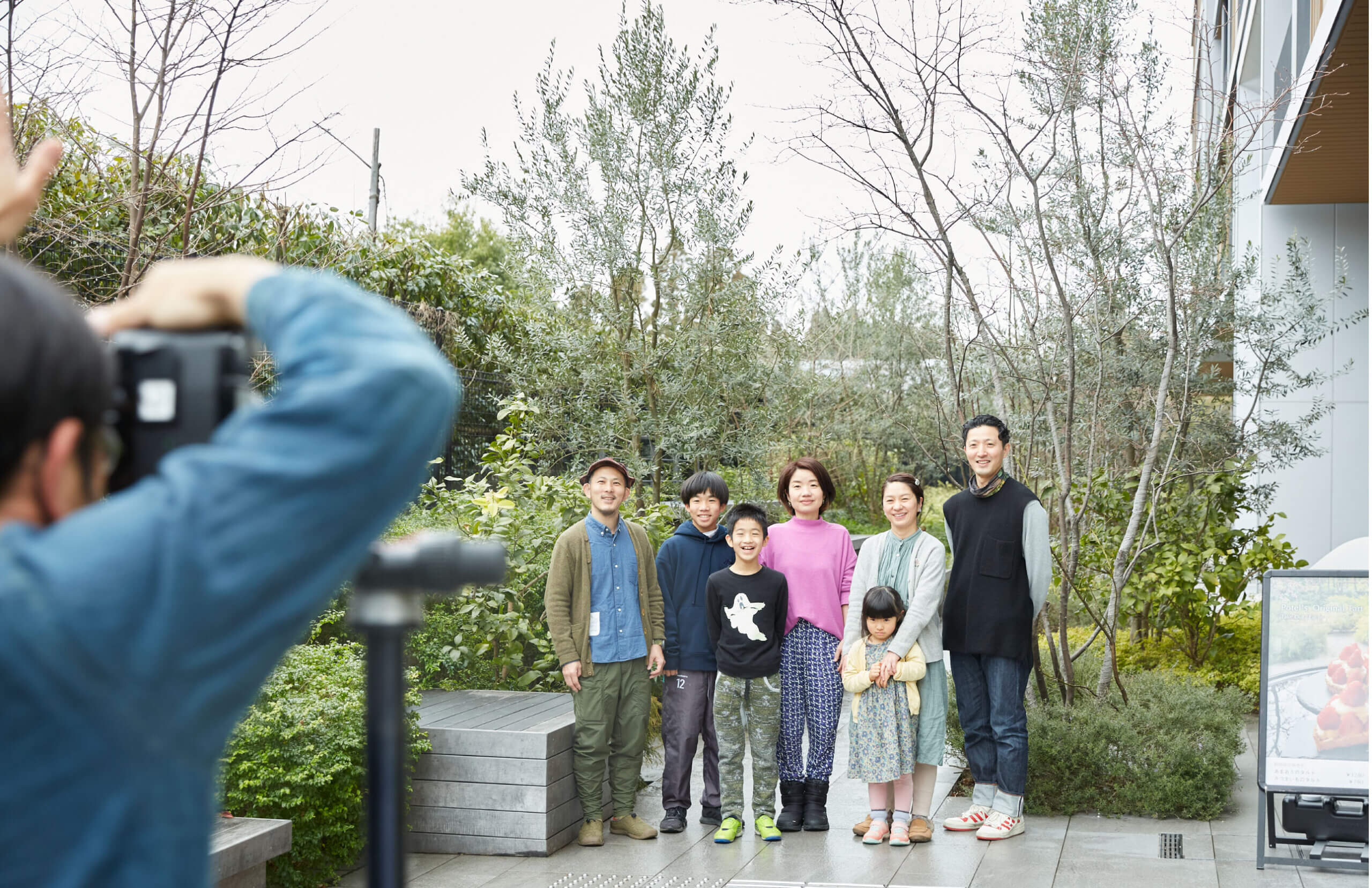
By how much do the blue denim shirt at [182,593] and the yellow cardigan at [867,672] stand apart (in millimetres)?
4480

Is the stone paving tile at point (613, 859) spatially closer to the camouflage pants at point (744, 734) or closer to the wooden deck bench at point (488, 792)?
the wooden deck bench at point (488, 792)

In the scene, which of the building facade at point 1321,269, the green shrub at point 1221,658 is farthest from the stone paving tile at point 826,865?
the building facade at point 1321,269

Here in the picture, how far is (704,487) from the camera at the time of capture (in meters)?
5.55

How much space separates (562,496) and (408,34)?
8.80 ft

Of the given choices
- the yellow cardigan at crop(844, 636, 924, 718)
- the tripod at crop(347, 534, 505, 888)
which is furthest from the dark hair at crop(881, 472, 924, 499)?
the tripod at crop(347, 534, 505, 888)

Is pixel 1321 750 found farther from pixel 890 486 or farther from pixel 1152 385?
pixel 1152 385

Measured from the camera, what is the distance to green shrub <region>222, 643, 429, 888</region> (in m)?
4.09

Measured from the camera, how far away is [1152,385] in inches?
331

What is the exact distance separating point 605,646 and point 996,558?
1.84 meters

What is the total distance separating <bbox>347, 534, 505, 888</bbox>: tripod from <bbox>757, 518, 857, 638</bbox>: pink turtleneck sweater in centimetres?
447

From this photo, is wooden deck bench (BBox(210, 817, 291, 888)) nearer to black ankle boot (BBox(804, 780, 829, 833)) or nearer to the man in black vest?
black ankle boot (BBox(804, 780, 829, 833))

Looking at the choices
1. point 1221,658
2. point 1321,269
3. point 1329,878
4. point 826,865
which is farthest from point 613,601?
point 1321,269

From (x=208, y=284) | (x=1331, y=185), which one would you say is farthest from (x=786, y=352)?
(x=208, y=284)

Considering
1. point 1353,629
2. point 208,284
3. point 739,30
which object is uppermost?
point 739,30
